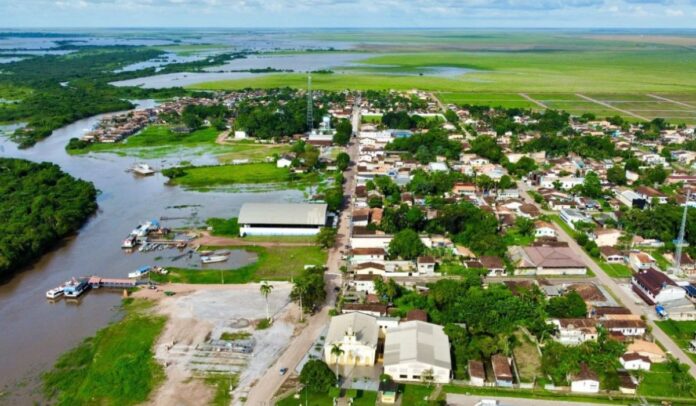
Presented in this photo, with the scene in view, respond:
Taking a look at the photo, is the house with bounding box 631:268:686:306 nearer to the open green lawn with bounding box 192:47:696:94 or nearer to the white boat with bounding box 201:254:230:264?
the white boat with bounding box 201:254:230:264

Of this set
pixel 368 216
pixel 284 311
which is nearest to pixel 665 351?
pixel 284 311

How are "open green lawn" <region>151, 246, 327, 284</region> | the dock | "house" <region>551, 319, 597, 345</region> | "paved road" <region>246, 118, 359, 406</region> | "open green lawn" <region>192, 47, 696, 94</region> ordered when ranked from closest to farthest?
1. "paved road" <region>246, 118, 359, 406</region>
2. "house" <region>551, 319, 597, 345</region>
3. the dock
4. "open green lawn" <region>151, 246, 327, 284</region>
5. "open green lawn" <region>192, 47, 696, 94</region>

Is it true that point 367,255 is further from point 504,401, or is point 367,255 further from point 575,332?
point 504,401

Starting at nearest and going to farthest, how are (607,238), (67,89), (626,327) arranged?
(626,327) → (607,238) → (67,89)

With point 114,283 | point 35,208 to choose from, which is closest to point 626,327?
point 114,283

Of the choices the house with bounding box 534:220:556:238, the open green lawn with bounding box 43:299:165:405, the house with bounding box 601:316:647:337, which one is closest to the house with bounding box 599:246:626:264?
the house with bounding box 534:220:556:238

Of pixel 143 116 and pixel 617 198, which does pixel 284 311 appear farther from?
pixel 143 116
